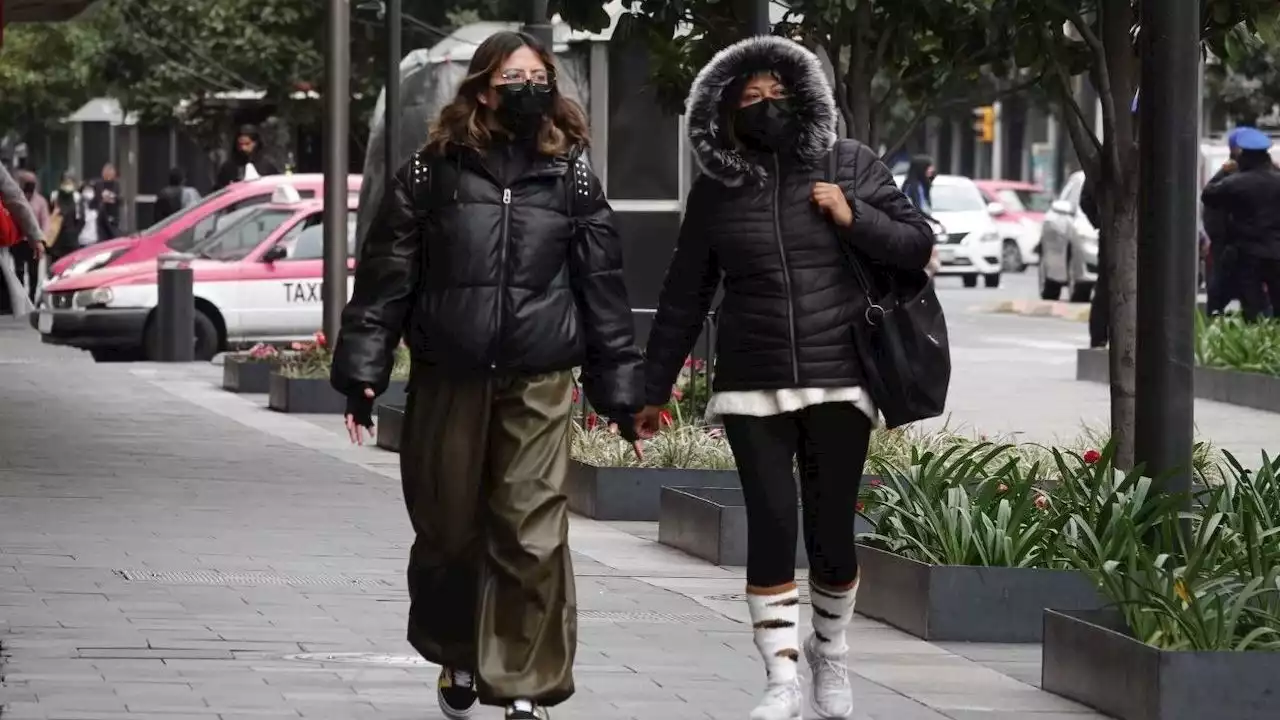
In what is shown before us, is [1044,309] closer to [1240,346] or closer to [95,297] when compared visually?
[95,297]

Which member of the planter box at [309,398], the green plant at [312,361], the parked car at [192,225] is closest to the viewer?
the planter box at [309,398]

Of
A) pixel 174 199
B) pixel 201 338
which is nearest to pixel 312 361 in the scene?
pixel 201 338

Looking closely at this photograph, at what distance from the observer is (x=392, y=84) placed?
758 inches

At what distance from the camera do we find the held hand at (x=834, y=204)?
23.4 feet

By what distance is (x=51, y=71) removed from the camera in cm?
5881

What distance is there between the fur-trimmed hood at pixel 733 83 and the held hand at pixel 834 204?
0.38 feet

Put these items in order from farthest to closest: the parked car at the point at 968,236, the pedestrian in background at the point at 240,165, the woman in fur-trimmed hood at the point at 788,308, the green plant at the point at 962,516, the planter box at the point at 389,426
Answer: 1. the parked car at the point at 968,236
2. the pedestrian in background at the point at 240,165
3. the planter box at the point at 389,426
4. the green plant at the point at 962,516
5. the woman in fur-trimmed hood at the point at 788,308

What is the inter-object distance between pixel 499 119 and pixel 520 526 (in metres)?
0.99

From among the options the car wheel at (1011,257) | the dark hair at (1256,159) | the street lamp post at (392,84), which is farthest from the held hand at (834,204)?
the car wheel at (1011,257)

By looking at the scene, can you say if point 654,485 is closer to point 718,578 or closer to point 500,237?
point 718,578

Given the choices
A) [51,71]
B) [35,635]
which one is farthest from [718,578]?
[51,71]

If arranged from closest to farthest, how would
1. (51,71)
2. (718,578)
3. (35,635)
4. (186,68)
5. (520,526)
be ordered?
(520,526), (35,635), (718,578), (186,68), (51,71)

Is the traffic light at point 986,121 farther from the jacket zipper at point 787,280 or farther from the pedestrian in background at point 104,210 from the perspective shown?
the jacket zipper at point 787,280

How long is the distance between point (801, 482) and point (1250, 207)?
605 inches
